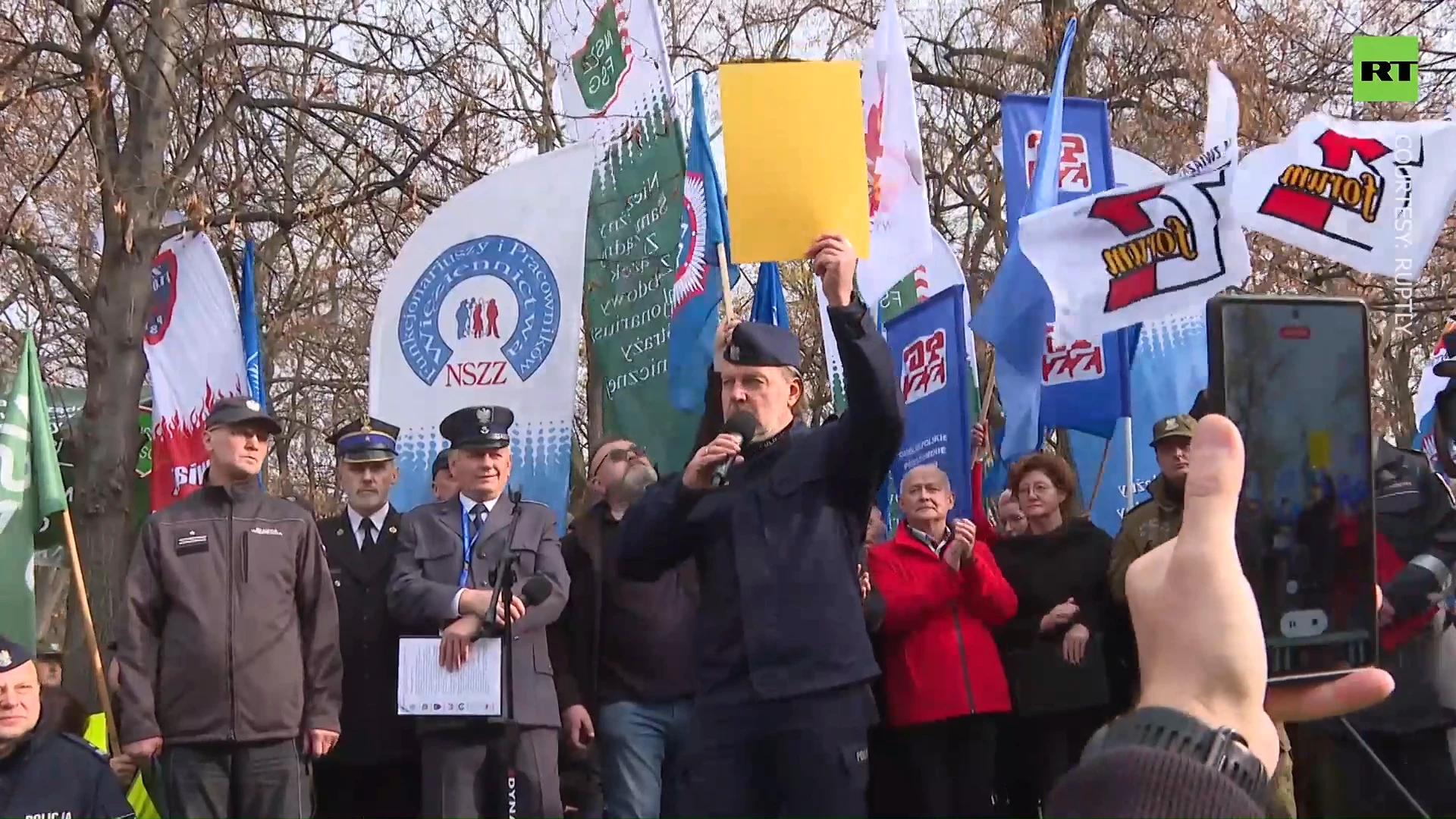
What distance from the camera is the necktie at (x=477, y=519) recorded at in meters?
5.79

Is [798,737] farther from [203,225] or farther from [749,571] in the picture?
[203,225]

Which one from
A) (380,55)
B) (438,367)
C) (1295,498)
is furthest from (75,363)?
(1295,498)

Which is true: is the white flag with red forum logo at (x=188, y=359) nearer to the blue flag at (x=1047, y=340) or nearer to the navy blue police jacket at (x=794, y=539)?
the blue flag at (x=1047, y=340)

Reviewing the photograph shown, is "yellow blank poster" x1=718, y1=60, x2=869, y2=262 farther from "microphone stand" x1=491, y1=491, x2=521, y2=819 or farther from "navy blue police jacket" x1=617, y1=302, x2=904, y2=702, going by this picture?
"microphone stand" x1=491, y1=491, x2=521, y2=819

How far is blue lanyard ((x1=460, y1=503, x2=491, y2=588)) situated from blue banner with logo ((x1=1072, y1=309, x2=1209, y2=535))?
11.6 feet

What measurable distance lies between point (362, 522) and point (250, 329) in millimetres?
2573

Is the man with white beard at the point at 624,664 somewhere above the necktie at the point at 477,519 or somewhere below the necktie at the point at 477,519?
below

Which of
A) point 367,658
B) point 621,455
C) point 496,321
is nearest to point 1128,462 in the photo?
point 621,455

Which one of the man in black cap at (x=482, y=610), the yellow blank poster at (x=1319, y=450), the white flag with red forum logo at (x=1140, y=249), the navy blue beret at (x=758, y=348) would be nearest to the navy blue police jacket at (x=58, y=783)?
the man in black cap at (x=482, y=610)

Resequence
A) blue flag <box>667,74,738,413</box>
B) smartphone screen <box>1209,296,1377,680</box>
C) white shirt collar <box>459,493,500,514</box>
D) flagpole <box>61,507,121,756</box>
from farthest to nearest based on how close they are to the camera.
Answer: blue flag <box>667,74,738,413</box> < flagpole <box>61,507,121,756</box> < white shirt collar <box>459,493,500,514</box> < smartphone screen <box>1209,296,1377,680</box>

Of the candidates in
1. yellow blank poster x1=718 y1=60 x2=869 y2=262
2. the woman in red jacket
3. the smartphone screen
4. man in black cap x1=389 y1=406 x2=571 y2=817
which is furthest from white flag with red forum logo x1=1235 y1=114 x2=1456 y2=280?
the smartphone screen

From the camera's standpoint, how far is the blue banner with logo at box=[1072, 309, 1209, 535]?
26.2 feet

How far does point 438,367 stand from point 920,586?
90.9 inches
